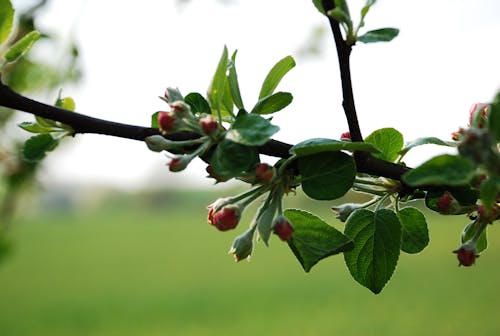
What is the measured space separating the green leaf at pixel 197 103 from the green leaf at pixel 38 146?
0.18 feet

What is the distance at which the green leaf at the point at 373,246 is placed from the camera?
23cm

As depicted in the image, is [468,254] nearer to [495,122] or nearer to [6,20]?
[495,122]

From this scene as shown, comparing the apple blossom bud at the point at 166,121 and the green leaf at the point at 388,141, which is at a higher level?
the green leaf at the point at 388,141

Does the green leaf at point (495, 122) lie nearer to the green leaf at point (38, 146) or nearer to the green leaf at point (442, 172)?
the green leaf at point (442, 172)

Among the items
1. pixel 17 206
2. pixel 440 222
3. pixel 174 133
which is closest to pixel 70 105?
pixel 174 133

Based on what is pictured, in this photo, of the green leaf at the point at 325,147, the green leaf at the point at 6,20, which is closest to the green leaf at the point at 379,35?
the green leaf at the point at 325,147

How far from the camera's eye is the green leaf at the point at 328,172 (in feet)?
0.66

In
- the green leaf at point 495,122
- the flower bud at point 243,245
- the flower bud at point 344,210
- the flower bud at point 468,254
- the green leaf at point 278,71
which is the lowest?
the flower bud at point 243,245

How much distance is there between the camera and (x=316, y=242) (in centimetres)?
22

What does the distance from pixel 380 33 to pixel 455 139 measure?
6 centimetres

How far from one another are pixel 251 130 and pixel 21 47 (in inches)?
4.5

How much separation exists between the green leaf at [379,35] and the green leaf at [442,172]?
2.3 inches

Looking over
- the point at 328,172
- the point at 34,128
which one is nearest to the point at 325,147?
the point at 328,172

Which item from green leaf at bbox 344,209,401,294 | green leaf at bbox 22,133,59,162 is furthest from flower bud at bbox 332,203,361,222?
green leaf at bbox 22,133,59,162
